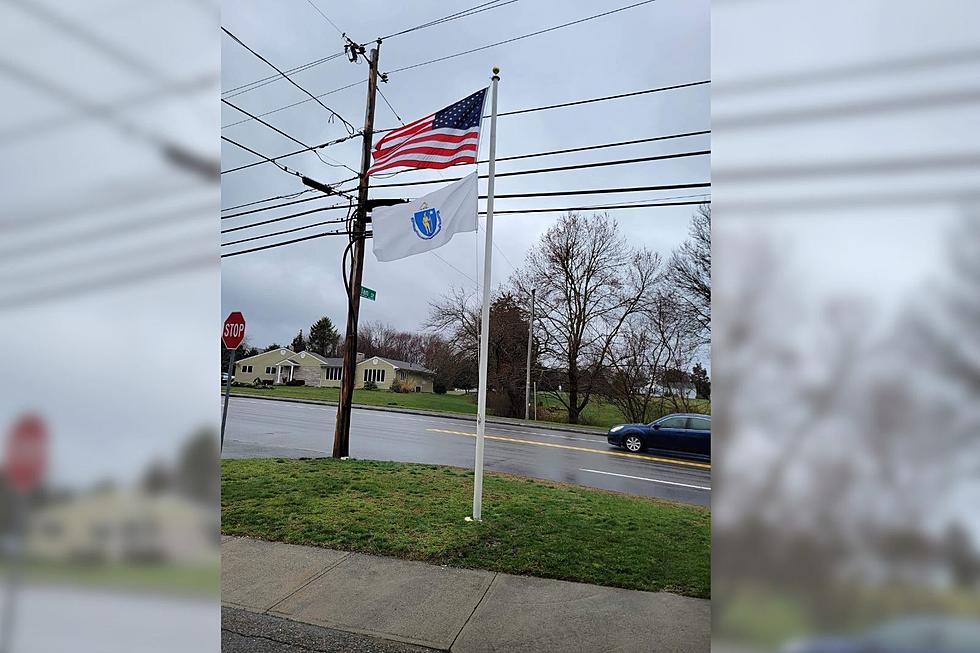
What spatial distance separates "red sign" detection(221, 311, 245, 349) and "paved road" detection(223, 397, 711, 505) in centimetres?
256

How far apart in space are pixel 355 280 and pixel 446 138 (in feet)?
13.4

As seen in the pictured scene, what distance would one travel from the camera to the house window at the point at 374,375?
138 feet

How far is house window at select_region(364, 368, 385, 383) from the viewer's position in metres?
42.2
